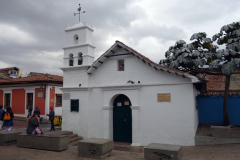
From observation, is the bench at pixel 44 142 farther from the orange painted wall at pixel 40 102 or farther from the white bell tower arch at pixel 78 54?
the orange painted wall at pixel 40 102

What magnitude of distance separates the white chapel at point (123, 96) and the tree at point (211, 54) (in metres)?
1.59

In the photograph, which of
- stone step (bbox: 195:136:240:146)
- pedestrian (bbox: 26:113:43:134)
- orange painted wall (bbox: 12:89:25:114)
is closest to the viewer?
stone step (bbox: 195:136:240:146)

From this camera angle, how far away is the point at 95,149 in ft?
22.8

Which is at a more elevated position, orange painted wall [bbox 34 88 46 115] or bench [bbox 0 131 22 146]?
orange painted wall [bbox 34 88 46 115]

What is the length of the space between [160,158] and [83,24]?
343 inches

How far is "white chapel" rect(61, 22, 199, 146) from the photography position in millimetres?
9148

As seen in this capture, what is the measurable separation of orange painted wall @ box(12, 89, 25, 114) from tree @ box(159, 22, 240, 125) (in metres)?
15.6

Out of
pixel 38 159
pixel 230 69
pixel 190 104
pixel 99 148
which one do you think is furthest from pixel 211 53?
pixel 38 159

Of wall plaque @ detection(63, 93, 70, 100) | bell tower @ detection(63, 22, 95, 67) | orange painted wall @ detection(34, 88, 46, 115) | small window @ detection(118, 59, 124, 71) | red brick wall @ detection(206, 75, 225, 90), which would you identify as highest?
bell tower @ detection(63, 22, 95, 67)

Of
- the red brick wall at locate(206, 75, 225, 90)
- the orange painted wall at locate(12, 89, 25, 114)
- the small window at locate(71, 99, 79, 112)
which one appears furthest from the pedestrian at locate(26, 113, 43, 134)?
the red brick wall at locate(206, 75, 225, 90)

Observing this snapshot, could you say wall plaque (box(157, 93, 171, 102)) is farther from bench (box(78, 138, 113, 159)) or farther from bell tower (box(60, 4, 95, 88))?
bell tower (box(60, 4, 95, 88))

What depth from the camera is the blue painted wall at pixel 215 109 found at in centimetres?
1145

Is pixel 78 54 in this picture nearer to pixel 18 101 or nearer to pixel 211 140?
pixel 211 140

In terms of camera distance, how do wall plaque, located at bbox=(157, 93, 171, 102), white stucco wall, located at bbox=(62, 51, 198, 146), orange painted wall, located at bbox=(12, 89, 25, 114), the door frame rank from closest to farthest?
1. white stucco wall, located at bbox=(62, 51, 198, 146)
2. wall plaque, located at bbox=(157, 93, 171, 102)
3. the door frame
4. orange painted wall, located at bbox=(12, 89, 25, 114)
